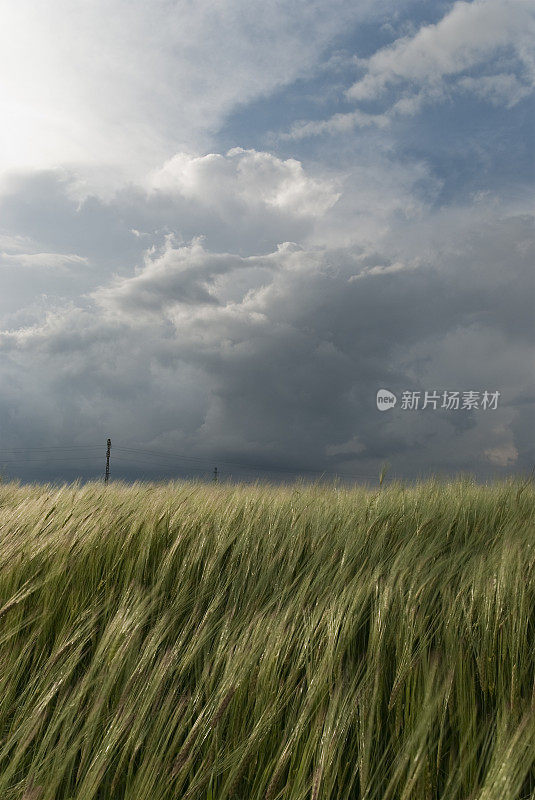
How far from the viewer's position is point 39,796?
61.5 inches

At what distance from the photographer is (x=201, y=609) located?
Answer: 2467 mm

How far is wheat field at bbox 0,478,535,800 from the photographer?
158cm

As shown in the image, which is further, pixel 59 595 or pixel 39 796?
pixel 59 595

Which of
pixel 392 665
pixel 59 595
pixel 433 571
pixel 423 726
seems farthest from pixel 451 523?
pixel 59 595

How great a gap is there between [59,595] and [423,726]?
1813mm

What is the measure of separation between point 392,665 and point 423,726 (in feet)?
1.22

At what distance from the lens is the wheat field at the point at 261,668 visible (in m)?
1.58

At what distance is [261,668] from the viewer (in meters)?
1.83

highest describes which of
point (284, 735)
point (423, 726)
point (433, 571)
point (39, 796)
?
point (433, 571)

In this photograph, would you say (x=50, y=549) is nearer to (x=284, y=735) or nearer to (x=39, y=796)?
(x=39, y=796)

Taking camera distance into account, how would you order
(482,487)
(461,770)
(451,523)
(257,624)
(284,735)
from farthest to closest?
(482,487)
(451,523)
(257,624)
(284,735)
(461,770)

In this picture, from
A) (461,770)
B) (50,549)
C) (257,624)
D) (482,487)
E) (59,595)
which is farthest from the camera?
(482,487)

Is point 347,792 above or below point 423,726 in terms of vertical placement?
below

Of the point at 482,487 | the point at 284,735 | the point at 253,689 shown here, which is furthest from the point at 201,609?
the point at 482,487
